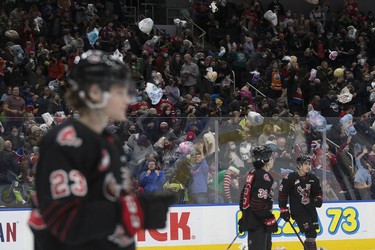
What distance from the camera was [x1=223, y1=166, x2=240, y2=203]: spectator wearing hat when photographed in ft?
38.8

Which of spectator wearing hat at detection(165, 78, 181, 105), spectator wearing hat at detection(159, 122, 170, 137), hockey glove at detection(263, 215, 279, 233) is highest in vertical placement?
spectator wearing hat at detection(165, 78, 181, 105)

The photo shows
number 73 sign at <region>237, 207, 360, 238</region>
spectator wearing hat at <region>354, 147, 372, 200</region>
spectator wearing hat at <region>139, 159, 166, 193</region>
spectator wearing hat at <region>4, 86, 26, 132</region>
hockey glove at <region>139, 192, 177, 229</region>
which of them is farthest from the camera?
spectator wearing hat at <region>4, 86, 26, 132</region>

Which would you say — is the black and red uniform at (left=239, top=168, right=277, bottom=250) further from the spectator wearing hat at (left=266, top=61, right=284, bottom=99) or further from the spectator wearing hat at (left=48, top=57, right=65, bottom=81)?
the spectator wearing hat at (left=266, top=61, right=284, bottom=99)

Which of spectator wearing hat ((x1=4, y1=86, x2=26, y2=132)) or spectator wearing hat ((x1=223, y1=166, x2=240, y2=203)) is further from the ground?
spectator wearing hat ((x1=4, y1=86, x2=26, y2=132))

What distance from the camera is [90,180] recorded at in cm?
329

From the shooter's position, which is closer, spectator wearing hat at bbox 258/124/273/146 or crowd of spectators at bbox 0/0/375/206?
crowd of spectators at bbox 0/0/375/206

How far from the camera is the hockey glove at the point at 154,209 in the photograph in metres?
3.41

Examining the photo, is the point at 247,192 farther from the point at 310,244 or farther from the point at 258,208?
the point at 310,244

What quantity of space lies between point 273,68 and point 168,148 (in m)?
7.51

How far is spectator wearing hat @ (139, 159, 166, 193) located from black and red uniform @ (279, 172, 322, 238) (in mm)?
1930

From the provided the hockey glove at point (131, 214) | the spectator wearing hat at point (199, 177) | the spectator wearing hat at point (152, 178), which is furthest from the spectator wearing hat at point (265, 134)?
the hockey glove at point (131, 214)

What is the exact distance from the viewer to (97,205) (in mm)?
3186

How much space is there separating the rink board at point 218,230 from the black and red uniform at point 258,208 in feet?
7.50

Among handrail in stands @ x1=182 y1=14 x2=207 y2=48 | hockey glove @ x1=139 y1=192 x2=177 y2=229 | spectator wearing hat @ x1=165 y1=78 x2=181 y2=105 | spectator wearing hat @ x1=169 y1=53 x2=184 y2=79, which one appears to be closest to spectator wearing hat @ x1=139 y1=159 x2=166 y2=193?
spectator wearing hat @ x1=165 y1=78 x2=181 y2=105
